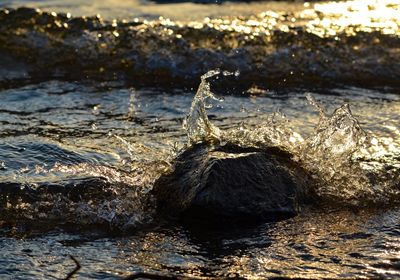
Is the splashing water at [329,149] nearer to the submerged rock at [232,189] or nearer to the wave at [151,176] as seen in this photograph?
the wave at [151,176]

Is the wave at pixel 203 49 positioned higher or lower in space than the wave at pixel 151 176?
higher

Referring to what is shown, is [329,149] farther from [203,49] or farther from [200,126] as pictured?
[203,49]

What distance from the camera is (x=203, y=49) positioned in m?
8.16

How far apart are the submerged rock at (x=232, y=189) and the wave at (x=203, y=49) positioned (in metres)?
3.25

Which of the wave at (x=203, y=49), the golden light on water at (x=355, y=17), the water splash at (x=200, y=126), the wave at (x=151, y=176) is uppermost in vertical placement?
the golden light on water at (x=355, y=17)

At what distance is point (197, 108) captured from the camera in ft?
15.2

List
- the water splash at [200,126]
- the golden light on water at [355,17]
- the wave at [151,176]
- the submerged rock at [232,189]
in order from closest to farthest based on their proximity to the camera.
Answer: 1. the submerged rock at [232,189]
2. the wave at [151,176]
3. the water splash at [200,126]
4. the golden light on water at [355,17]

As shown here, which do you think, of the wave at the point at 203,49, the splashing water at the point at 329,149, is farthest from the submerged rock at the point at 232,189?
the wave at the point at 203,49

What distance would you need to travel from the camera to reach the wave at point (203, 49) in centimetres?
761

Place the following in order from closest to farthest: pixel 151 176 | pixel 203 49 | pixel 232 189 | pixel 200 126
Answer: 1. pixel 232 189
2. pixel 151 176
3. pixel 200 126
4. pixel 203 49

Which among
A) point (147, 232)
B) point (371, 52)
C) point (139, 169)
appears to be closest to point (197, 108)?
point (139, 169)

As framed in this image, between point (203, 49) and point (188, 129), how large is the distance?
3724mm

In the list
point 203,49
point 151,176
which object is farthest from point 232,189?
point 203,49

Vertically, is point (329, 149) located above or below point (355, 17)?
below
